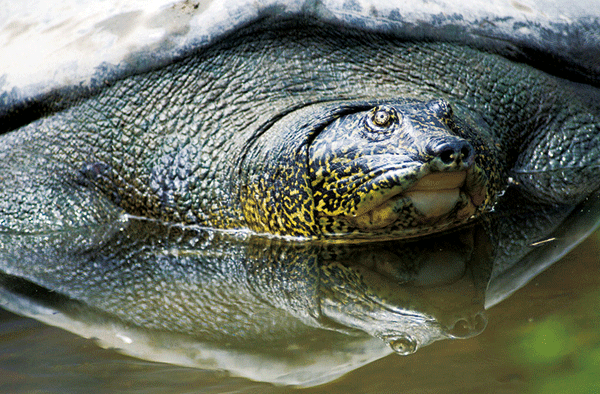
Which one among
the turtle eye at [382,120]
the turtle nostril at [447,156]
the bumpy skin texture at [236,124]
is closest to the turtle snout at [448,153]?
the turtle nostril at [447,156]

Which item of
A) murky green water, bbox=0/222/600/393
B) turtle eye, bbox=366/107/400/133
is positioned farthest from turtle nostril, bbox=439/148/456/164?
murky green water, bbox=0/222/600/393

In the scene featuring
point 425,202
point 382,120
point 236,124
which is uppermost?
point 382,120

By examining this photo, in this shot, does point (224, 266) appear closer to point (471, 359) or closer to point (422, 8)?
point (471, 359)

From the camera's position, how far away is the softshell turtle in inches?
110

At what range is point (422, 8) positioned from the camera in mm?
3498

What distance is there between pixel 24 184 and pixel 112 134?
55 centimetres

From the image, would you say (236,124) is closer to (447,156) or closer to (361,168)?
(361,168)

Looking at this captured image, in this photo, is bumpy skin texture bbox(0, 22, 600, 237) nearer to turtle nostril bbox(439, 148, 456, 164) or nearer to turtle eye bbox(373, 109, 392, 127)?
turtle eye bbox(373, 109, 392, 127)

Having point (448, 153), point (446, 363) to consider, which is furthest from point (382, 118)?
point (446, 363)

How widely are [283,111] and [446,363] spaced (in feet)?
6.29

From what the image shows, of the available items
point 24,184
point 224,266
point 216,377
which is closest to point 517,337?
point 216,377

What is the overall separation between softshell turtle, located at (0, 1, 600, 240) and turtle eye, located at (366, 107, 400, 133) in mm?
99

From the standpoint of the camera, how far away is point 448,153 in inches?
91.1

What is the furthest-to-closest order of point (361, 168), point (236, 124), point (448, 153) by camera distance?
point (236, 124)
point (361, 168)
point (448, 153)
